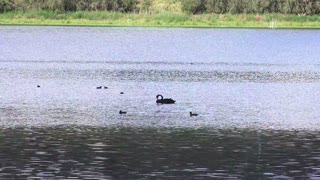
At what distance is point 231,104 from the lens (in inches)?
1703

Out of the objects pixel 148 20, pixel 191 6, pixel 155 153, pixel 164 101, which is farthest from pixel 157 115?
pixel 191 6

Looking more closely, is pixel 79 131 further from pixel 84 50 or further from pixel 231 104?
pixel 84 50

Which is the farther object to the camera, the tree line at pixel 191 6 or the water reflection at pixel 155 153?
the tree line at pixel 191 6

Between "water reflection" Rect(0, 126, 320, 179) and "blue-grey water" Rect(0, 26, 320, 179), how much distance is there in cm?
3

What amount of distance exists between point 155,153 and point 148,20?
93030 millimetres

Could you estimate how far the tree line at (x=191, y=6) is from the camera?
407ft

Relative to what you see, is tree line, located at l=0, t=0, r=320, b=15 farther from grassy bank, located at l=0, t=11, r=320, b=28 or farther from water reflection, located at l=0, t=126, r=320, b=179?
water reflection, located at l=0, t=126, r=320, b=179

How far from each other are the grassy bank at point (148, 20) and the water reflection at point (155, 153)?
87158mm

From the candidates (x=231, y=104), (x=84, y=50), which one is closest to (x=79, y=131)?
(x=231, y=104)

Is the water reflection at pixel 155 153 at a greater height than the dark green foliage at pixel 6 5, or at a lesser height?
greater

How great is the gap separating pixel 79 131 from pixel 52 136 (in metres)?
1.66

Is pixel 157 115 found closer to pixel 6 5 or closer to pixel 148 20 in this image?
pixel 148 20

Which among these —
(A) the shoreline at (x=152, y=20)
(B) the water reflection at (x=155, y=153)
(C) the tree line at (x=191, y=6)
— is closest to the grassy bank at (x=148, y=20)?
(A) the shoreline at (x=152, y=20)

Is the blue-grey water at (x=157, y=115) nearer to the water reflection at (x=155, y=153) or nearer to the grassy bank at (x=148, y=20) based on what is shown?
the water reflection at (x=155, y=153)
